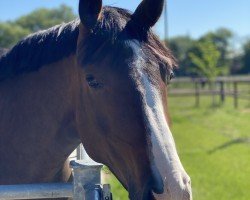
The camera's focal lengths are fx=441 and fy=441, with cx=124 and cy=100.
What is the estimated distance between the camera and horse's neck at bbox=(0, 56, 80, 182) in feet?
7.72

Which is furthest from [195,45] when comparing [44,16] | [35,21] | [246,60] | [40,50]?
[40,50]

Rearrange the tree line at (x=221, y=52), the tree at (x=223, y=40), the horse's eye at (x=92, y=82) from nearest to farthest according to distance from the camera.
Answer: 1. the horse's eye at (x=92, y=82)
2. the tree line at (x=221, y=52)
3. the tree at (x=223, y=40)

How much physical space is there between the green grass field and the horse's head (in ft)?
12.6

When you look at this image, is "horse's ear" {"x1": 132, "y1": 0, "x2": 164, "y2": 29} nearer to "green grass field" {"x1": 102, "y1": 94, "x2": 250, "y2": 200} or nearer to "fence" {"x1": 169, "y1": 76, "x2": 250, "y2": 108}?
"green grass field" {"x1": 102, "y1": 94, "x2": 250, "y2": 200}

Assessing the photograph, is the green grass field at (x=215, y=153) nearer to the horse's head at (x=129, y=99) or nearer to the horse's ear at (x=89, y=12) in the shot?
the horse's head at (x=129, y=99)

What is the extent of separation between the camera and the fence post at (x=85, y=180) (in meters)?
1.80

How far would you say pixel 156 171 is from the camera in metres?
1.69

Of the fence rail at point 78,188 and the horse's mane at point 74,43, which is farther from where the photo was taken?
the horse's mane at point 74,43

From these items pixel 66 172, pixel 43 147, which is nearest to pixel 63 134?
pixel 43 147

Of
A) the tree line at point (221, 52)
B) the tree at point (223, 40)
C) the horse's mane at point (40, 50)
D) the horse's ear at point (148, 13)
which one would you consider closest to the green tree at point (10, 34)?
the tree line at point (221, 52)

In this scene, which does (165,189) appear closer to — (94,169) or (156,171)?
(156,171)

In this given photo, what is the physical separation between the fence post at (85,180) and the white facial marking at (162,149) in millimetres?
261

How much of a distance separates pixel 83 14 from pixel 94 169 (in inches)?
29.2

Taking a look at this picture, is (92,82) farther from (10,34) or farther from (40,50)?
(10,34)
